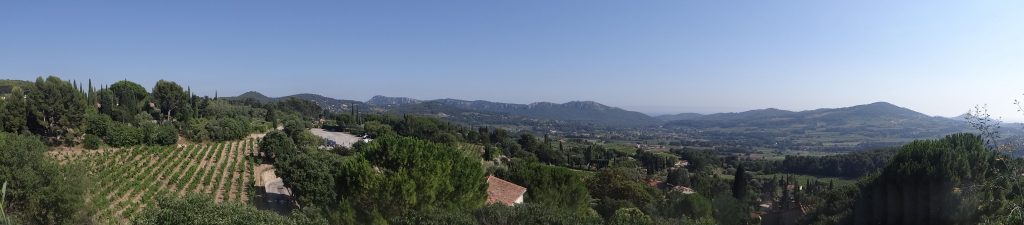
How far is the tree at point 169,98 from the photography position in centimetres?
5997

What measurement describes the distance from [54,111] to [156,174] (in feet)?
45.7

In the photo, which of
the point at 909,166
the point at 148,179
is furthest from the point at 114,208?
the point at 909,166

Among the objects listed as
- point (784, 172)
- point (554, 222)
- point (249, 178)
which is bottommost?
point (784, 172)

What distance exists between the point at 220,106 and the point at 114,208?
48267 millimetres

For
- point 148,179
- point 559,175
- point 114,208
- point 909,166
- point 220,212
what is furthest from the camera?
point 148,179

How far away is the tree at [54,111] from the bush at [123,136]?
2.38m

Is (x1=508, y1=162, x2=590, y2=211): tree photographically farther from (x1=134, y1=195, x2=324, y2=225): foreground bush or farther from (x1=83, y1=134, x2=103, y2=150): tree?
(x1=83, y1=134, x2=103, y2=150): tree

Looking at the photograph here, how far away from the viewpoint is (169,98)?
6038 cm

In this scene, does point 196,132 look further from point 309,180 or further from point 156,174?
point 309,180

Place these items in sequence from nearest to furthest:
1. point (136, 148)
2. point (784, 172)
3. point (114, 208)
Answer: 1. point (114, 208)
2. point (136, 148)
3. point (784, 172)

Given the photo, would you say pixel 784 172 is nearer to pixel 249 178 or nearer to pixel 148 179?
pixel 249 178

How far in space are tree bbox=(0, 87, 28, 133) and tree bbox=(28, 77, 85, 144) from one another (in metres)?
0.51

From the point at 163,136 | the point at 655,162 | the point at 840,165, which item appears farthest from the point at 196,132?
the point at 840,165

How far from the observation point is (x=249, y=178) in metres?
37.0
